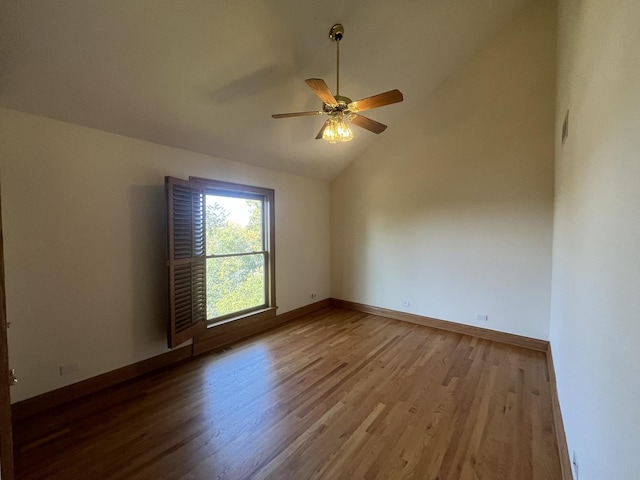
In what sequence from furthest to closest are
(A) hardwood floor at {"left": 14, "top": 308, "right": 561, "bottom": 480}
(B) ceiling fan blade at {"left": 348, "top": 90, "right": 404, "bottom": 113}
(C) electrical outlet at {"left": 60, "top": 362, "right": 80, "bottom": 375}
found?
(C) electrical outlet at {"left": 60, "top": 362, "right": 80, "bottom": 375} → (B) ceiling fan blade at {"left": 348, "top": 90, "right": 404, "bottom": 113} → (A) hardwood floor at {"left": 14, "top": 308, "right": 561, "bottom": 480}

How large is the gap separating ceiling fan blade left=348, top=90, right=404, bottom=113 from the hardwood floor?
8.51 feet

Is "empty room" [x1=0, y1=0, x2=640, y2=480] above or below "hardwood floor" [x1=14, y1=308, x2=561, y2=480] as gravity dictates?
above

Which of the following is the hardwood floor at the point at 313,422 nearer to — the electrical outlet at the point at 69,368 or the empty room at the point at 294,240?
the empty room at the point at 294,240

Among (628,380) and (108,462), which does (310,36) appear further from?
(108,462)

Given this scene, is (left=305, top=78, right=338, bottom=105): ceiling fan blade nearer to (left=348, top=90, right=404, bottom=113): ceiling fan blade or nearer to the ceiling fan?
the ceiling fan

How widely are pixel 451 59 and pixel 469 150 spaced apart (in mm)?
1204

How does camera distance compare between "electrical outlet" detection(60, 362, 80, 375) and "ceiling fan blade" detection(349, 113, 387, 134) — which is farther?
"ceiling fan blade" detection(349, 113, 387, 134)

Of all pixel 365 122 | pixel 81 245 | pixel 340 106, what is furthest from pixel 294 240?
pixel 81 245

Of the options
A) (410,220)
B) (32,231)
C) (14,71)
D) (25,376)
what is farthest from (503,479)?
(14,71)

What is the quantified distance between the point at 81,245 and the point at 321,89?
2.55 m

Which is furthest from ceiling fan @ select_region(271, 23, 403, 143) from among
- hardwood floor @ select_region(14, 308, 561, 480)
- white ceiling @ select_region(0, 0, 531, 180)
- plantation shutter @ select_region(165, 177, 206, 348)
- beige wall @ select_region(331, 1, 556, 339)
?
hardwood floor @ select_region(14, 308, 561, 480)

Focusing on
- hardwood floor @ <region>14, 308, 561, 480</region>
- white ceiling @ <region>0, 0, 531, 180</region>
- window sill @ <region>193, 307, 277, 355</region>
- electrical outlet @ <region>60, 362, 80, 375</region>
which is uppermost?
white ceiling @ <region>0, 0, 531, 180</region>

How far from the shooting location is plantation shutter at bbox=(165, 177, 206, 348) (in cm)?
283

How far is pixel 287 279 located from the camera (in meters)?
4.59
